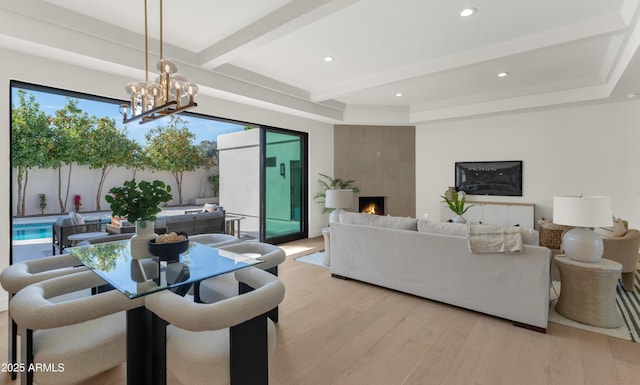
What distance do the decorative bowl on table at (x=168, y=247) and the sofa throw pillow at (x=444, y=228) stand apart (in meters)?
2.21

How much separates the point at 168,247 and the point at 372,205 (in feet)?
18.5

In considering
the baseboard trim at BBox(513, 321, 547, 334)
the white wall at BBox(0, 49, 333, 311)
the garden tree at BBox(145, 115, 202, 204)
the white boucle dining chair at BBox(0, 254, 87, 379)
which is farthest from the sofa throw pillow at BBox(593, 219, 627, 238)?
the garden tree at BBox(145, 115, 202, 204)

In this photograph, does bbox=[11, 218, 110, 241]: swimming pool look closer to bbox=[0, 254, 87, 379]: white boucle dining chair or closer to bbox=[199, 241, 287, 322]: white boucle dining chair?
bbox=[0, 254, 87, 379]: white boucle dining chair

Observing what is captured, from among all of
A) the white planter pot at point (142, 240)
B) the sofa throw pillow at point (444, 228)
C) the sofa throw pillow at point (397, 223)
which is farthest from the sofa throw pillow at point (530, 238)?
the white planter pot at point (142, 240)

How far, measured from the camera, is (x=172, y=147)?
32.8 feet

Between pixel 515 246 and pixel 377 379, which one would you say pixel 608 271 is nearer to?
pixel 515 246

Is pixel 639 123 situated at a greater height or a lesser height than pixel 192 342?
greater

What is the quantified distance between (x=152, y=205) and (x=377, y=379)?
1.84 m

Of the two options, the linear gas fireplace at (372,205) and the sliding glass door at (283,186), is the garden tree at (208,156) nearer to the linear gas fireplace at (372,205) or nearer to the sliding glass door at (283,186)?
the sliding glass door at (283,186)

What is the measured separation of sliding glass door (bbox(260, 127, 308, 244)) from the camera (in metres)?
5.64

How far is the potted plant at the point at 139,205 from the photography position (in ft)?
6.37

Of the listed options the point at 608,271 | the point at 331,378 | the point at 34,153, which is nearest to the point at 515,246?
the point at 608,271

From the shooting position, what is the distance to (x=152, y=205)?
2020 mm

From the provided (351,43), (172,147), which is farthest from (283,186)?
Answer: (172,147)
